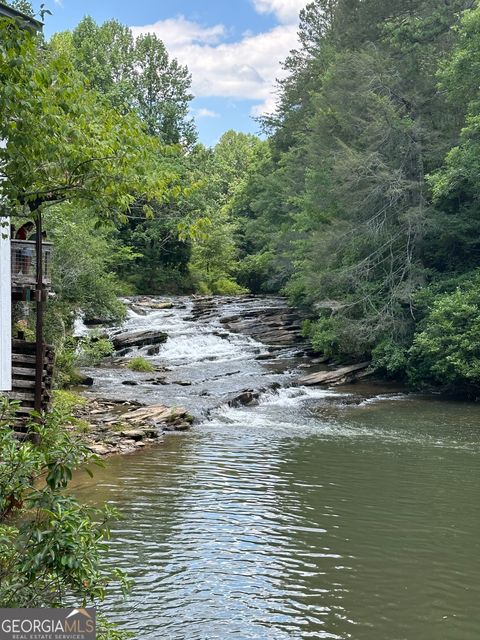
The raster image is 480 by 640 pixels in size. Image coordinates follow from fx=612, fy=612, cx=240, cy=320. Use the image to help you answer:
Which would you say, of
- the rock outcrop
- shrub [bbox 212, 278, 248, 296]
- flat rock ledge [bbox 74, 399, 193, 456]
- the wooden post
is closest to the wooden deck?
the wooden post

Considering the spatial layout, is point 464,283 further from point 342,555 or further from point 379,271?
point 342,555

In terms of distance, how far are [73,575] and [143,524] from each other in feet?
17.4

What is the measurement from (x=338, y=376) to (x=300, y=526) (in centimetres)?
1335

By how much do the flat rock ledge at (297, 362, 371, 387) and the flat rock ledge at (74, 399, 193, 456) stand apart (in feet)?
20.9

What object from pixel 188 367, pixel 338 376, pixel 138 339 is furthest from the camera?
pixel 138 339

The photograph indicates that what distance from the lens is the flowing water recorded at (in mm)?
5887

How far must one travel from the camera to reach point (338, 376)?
845 inches

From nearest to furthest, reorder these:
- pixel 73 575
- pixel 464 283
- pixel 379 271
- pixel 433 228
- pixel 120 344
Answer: pixel 73 575 < pixel 464 283 < pixel 433 228 < pixel 379 271 < pixel 120 344

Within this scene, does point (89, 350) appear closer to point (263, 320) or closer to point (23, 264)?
point (23, 264)

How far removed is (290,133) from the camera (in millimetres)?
45000

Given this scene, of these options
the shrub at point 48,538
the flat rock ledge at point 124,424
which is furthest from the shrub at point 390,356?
the shrub at point 48,538

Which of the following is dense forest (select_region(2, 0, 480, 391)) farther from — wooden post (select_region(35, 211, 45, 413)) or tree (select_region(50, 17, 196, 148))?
tree (select_region(50, 17, 196, 148))

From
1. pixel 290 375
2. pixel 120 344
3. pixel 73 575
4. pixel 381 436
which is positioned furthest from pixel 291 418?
pixel 73 575

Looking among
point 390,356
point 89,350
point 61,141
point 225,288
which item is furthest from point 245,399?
point 225,288
